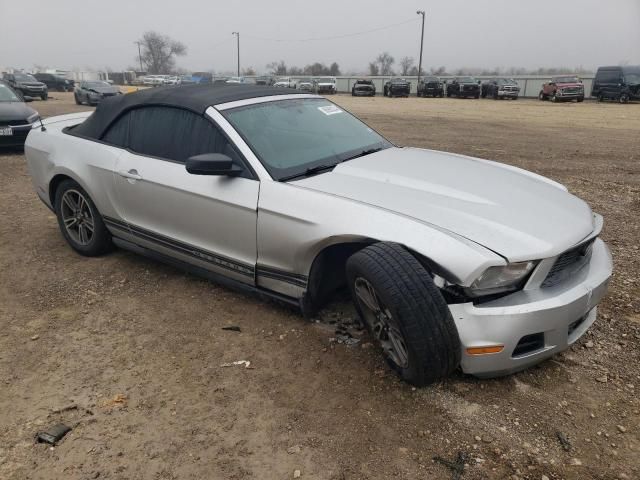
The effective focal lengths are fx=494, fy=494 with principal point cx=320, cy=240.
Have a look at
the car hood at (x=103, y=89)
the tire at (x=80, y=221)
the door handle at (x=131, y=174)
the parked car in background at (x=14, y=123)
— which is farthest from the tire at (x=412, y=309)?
the car hood at (x=103, y=89)

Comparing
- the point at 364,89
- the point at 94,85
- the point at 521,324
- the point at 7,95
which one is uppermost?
the point at 364,89

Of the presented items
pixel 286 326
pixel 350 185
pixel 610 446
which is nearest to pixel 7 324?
pixel 286 326

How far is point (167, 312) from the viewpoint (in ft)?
11.4

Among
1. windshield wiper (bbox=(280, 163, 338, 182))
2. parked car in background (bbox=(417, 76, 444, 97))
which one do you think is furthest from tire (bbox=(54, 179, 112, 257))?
parked car in background (bbox=(417, 76, 444, 97))

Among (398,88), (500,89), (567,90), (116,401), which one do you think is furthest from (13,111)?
(398,88)

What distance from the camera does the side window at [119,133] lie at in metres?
3.88

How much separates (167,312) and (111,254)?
135cm

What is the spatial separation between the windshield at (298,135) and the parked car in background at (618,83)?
27349mm

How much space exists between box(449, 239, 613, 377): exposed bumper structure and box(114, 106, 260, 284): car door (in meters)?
1.42

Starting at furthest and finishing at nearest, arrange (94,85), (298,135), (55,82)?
(55,82)
(94,85)
(298,135)

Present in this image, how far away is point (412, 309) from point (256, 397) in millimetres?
964

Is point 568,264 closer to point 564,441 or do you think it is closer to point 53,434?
point 564,441

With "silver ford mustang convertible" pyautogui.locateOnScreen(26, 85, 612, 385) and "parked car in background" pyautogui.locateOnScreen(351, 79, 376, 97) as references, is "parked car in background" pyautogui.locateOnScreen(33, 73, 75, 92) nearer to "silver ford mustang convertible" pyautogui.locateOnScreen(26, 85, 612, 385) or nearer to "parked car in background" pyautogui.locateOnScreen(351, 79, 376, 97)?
"parked car in background" pyautogui.locateOnScreen(351, 79, 376, 97)

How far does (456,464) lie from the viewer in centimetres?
212
